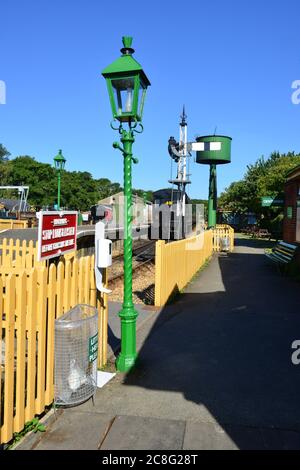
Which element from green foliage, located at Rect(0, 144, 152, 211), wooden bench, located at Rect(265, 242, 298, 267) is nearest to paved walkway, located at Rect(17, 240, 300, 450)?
wooden bench, located at Rect(265, 242, 298, 267)

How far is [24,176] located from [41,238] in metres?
66.6

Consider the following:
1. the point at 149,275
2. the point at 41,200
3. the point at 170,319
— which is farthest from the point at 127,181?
the point at 41,200

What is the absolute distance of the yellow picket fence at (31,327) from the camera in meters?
3.26

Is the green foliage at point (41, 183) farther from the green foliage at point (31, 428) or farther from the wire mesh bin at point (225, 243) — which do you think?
the green foliage at point (31, 428)

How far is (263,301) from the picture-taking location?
9.30 meters

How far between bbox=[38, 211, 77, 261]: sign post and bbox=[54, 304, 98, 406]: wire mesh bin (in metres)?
0.70

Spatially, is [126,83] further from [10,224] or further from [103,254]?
[10,224]

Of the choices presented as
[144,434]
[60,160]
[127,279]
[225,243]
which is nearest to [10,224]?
[60,160]

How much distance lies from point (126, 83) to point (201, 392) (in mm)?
3883

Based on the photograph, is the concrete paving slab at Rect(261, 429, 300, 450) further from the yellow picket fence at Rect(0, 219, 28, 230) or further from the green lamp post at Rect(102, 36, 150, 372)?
the yellow picket fence at Rect(0, 219, 28, 230)

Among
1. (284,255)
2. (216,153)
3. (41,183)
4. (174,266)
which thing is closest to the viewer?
(174,266)

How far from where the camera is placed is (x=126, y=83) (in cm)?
486
